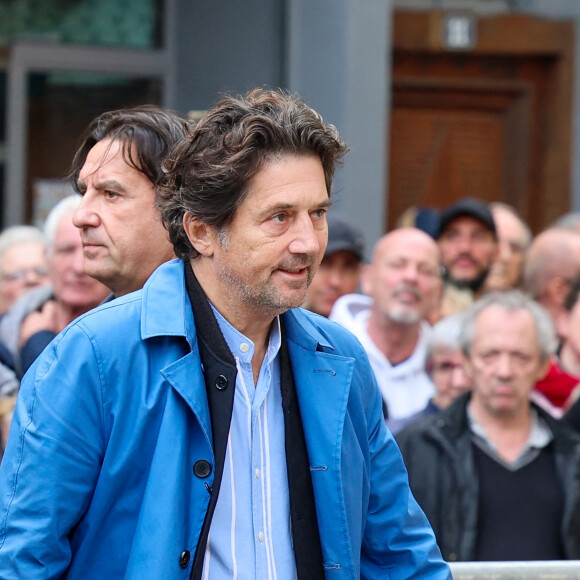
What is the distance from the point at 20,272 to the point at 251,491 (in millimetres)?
3485

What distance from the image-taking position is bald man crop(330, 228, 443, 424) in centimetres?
512

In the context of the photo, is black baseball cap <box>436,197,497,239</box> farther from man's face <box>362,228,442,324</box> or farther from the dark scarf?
the dark scarf

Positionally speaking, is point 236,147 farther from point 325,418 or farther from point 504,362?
point 504,362

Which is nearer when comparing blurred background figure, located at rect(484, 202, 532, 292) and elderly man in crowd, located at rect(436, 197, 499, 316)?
elderly man in crowd, located at rect(436, 197, 499, 316)

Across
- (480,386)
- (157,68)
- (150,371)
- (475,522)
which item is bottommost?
(475,522)

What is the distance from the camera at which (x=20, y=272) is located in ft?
18.5

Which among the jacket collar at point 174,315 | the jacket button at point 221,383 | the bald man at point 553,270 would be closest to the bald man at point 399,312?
the bald man at point 553,270

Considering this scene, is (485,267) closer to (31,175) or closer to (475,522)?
(475,522)

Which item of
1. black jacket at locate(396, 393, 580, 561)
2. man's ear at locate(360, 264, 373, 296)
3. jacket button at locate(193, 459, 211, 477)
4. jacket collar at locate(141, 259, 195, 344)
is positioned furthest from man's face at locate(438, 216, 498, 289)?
jacket button at locate(193, 459, 211, 477)

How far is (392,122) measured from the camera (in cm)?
837

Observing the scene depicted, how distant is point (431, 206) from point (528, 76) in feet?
3.82

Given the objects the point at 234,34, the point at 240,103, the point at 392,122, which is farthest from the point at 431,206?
the point at 240,103

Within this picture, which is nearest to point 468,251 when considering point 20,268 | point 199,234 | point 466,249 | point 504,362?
point 466,249

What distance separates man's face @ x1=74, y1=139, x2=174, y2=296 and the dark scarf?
1.36 feet
